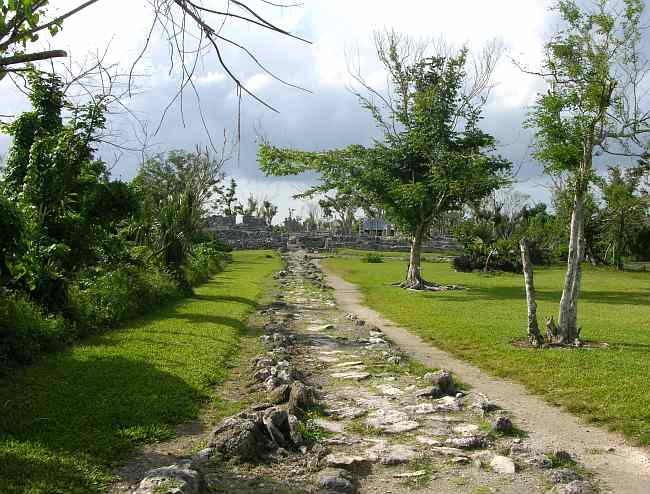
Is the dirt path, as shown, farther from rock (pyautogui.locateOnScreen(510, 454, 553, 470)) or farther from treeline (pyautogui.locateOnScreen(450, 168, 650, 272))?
treeline (pyautogui.locateOnScreen(450, 168, 650, 272))

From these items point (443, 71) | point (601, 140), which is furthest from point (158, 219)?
point (601, 140)

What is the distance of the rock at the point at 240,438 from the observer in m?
4.91

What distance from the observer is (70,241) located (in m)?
11.0

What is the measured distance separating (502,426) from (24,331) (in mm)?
6407

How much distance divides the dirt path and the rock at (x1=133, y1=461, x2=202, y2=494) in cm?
309

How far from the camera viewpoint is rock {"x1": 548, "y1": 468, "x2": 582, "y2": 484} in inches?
178

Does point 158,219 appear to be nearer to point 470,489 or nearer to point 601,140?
point 601,140

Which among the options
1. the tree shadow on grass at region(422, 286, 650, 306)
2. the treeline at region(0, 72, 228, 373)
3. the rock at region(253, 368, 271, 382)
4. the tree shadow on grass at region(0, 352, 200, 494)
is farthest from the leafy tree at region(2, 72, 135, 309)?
the tree shadow on grass at region(422, 286, 650, 306)

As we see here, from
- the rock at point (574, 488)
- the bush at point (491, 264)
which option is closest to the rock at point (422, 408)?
the rock at point (574, 488)

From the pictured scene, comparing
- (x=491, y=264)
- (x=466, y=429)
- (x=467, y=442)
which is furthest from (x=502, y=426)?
(x=491, y=264)

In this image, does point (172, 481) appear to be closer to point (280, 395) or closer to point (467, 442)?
point (467, 442)

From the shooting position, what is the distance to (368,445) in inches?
210

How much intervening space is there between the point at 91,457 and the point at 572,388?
5.69 meters

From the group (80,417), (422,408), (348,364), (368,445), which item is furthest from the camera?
(348,364)
